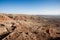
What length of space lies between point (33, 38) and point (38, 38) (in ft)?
3.89

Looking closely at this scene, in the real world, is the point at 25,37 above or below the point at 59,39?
above

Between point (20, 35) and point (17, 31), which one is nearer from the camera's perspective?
point (20, 35)

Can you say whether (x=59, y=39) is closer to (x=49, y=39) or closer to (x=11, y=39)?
(x=49, y=39)

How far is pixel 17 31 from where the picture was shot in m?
17.6

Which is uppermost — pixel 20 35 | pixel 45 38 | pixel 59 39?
pixel 20 35

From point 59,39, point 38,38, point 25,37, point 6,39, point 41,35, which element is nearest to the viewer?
point 6,39

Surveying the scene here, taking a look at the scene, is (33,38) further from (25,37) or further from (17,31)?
(17,31)

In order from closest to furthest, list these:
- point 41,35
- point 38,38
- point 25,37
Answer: point 25,37
point 38,38
point 41,35

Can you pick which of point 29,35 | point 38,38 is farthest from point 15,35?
point 38,38

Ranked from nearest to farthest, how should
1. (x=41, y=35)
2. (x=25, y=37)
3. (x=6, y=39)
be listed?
(x=6, y=39)
(x=25, y=37)
(x=41, y=35)

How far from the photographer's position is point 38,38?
18.0 meters

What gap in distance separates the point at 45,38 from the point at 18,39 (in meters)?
5.76

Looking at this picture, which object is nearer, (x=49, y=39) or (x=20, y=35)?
(x=20, y=35)

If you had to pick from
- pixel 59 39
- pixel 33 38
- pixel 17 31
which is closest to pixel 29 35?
pixel 33 38
